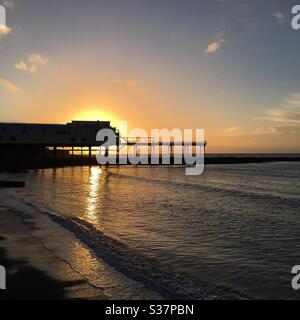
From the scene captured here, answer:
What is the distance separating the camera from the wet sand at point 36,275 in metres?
8.34

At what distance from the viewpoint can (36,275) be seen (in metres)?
9.57

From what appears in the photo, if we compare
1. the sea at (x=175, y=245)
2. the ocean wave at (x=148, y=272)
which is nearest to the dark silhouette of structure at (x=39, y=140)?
the sea at (x=175, y=245)

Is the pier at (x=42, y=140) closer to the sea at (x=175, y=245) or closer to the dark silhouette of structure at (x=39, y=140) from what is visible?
the dark silhouette of structure at (x=39, y=140)

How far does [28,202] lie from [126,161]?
76.3 metres

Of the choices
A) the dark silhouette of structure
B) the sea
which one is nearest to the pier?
the dark silhouette of structure

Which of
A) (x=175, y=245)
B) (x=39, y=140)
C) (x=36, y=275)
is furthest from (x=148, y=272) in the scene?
(x=39, y=140)

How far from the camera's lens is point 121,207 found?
78.1ft

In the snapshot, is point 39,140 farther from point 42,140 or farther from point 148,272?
point 148,272

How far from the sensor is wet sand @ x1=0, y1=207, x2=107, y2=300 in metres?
8.34

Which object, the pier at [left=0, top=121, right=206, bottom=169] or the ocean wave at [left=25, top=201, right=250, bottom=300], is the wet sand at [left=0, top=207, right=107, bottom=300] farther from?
the pier at [left=0, top=121, right=206, bottom=169]

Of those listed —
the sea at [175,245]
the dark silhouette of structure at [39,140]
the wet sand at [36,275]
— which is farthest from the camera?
the dark silhouette of structure at [39,140]

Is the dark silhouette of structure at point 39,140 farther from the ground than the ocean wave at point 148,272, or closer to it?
farther from the ground

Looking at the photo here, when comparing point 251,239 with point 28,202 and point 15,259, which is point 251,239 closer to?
point 15,259
